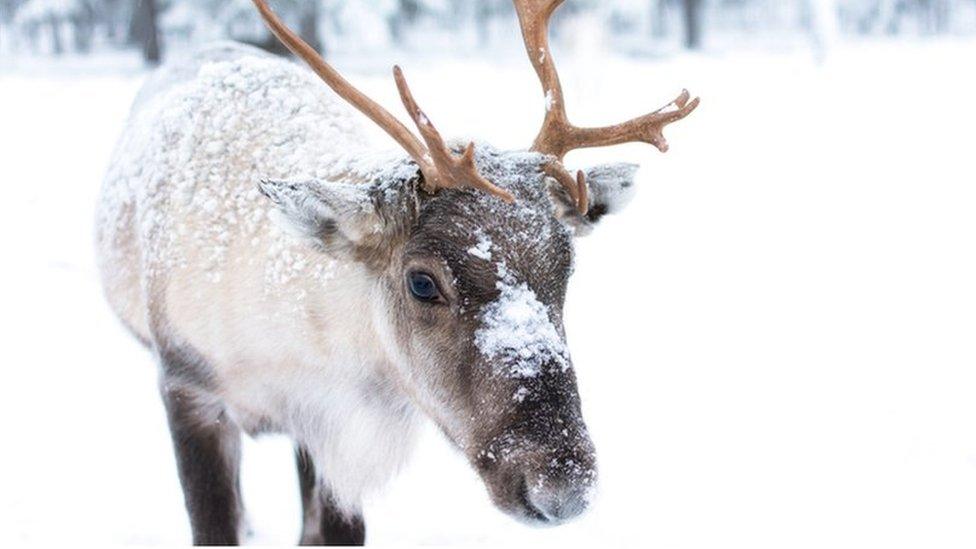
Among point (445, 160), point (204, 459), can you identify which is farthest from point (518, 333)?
point (204, 459)

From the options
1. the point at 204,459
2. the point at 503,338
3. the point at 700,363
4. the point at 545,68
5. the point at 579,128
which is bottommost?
the point at 700,363

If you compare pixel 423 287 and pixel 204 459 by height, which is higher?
pixel 423 287

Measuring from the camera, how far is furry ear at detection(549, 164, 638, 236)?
11.6ft

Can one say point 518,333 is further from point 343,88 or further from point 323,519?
point 323,519

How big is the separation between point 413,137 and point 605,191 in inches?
27.6

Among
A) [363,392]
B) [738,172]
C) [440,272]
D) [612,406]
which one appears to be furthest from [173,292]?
[738,172]

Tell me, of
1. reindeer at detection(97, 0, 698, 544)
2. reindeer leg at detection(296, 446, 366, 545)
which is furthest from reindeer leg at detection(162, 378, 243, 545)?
reindeer leg at detection(296, 446, 366, 545)

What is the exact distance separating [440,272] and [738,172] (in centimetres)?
995

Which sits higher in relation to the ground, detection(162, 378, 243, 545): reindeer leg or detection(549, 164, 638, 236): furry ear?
detection(549, 164, 638, 236): furry ear

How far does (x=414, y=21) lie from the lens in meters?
26.8

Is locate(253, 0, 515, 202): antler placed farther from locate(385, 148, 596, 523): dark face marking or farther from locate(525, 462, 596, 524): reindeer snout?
locate(525, 462, 596, 524): reindeer snout

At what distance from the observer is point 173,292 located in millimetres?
3998

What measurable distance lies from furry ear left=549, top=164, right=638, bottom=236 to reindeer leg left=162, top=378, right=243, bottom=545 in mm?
1573

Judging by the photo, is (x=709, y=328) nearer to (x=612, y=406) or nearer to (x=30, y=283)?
(x=612, y=406)
